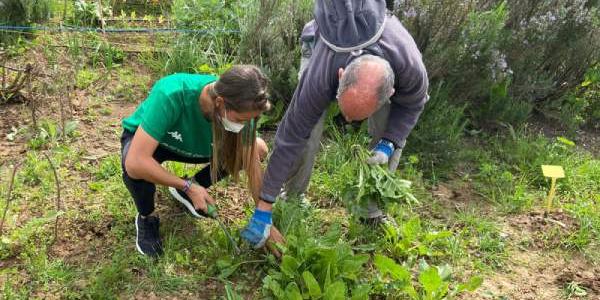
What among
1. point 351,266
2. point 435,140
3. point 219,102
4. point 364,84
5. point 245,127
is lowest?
point 351,266

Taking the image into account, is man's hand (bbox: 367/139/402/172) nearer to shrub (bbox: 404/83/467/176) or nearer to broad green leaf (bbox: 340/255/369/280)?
broad green leaf (bbox: 340/255/369/280)

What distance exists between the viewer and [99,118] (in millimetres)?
3818

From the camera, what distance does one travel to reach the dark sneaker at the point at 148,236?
2.68 meters

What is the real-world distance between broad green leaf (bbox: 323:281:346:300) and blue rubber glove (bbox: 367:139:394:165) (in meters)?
0.64

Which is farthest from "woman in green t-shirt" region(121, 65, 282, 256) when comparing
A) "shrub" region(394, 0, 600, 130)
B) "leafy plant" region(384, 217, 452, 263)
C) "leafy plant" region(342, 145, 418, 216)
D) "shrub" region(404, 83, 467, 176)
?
"shrub" region(394, 0, 600, 130)

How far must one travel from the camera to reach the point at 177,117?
2395 millimetres

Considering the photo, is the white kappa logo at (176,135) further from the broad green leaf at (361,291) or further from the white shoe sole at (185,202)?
the broad green leaf at (361,291)

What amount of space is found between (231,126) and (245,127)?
9cm

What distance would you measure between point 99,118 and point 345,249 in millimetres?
2169

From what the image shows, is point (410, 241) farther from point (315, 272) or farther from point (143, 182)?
point (143, 182)

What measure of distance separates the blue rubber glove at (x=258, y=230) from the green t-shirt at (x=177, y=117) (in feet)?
1.42

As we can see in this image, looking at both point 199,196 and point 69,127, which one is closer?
point 199,196

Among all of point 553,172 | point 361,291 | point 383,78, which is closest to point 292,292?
point 361,291

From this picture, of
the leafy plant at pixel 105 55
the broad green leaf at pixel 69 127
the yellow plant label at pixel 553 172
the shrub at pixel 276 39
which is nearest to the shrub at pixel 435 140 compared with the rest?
the yellow plant label at pixel 553 172
